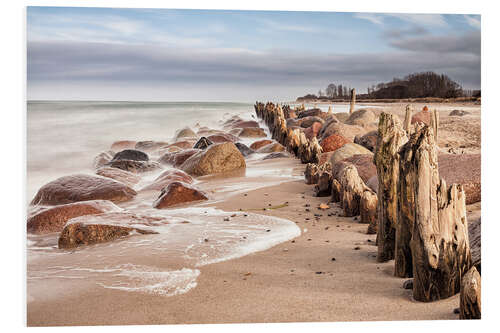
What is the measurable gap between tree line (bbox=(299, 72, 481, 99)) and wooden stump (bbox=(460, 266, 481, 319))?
2.79 metres

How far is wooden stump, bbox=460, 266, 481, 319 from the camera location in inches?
90.6

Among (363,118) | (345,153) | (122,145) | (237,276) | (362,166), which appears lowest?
(237,276)

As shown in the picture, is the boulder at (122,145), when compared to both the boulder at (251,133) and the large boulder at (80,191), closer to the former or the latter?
the large boulder at (80,191)

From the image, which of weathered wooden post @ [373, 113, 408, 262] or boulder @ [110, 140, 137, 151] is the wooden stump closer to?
weathered wooden post @ [373, 113, 408, 262]

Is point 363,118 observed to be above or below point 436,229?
above

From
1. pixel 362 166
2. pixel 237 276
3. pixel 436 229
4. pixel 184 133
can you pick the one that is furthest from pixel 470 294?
pixel 184 133

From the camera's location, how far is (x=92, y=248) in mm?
4246

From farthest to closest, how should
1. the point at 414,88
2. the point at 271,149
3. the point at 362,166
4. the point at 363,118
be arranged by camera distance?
the point at 271,149, the point at 363,118, the point at 362,166, the point at 414,88

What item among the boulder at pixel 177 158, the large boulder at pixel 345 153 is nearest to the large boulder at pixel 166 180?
the boulder at pixel 177 158

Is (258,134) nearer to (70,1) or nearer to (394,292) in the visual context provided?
(70,1)

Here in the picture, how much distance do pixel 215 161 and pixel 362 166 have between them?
346 centimetres

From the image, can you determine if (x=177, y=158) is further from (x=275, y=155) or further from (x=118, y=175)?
(x=275, y=155)

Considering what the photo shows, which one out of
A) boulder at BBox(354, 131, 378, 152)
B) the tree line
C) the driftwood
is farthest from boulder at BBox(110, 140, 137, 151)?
the driftwood

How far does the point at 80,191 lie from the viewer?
6160mm
